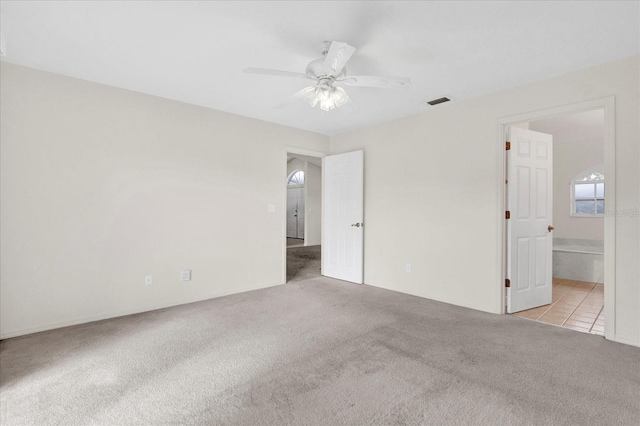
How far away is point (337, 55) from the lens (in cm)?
207


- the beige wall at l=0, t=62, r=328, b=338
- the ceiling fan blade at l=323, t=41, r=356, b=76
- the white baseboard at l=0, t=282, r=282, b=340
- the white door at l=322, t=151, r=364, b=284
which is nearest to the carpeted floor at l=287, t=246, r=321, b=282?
the white door at l=322, t=151, r=364, b=284

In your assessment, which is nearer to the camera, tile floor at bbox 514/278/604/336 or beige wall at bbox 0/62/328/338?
beige wall at bbox 0/62/328/338

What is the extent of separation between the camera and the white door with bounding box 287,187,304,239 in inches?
414

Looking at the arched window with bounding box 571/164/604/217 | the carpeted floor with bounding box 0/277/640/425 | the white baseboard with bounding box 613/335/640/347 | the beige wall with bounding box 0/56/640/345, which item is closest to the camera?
the carpeted floor with bounding box 0/277/640/425

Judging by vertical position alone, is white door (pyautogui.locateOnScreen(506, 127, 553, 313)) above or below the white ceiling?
below

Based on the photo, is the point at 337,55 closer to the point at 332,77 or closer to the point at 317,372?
the point at 332,77

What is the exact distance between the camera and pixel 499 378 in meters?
2.02

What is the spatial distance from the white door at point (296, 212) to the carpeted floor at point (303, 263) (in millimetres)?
2018

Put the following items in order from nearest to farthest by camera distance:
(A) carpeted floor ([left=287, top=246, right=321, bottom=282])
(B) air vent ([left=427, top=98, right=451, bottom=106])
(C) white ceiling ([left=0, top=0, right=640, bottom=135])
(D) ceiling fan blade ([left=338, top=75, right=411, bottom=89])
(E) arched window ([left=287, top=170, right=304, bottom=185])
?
(C) white ceiling ([left=0, top=0, right=640, bottom=135]) → (D) ceiling fan blade ([left=338, top=75, right=411, bottom=89]) → (B) air vent ([left=427, top=98, right=451, bottom=106]) → (A) carpeted floor ([left=287, top=246, right=321, bottom=282]) → (E) arched window ([left=287, top=170, right=304, bottom=185])

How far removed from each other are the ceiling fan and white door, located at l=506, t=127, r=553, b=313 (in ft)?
6.48

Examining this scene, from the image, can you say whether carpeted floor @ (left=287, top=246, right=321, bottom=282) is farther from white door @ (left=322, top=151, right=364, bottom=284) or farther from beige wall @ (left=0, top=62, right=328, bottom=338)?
beige wall @ (left=0, top=62, right=328, bottom=338)

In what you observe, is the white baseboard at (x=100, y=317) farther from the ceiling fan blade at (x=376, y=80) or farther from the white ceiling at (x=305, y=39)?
the ceiling fan blade at (x=376, y=80)

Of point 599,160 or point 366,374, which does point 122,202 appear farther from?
point 599,160

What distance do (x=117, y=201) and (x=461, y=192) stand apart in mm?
3785
